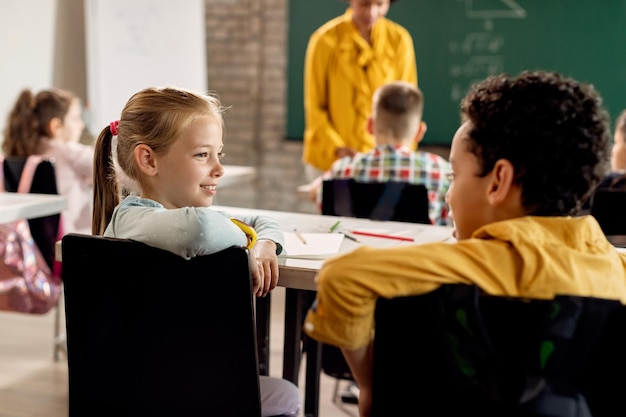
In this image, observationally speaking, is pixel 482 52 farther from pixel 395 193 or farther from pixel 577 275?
pixel 577 275

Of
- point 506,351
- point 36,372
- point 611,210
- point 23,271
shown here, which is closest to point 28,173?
point 23,271

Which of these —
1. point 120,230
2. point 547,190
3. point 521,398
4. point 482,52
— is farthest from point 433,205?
point 482,52

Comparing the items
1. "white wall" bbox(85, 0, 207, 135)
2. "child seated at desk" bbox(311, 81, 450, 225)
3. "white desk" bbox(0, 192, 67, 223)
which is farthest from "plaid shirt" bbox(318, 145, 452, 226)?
"white wall" bbox(85, 0, 207, 135)

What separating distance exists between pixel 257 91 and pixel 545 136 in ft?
14.3

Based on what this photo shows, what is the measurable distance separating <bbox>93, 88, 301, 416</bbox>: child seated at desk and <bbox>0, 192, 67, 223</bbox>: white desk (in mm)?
753

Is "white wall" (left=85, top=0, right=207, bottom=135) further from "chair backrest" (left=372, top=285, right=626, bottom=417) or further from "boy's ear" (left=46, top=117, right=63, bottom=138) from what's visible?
"chair backrest" (left=372, top=285, right=626, bottom=417)

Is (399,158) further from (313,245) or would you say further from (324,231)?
(313,245)

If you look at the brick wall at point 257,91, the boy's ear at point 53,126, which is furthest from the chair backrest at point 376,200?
the brick wall at point 257,91

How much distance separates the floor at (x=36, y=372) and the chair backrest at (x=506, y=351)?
5.89ft

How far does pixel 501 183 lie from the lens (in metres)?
1.04

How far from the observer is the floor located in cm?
268

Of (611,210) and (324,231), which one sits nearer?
(324,231)

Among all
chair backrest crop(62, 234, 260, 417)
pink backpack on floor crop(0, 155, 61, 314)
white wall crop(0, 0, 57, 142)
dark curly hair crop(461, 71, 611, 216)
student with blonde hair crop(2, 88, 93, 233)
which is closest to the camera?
dark curly hair crop(461, 71, 611, 216)

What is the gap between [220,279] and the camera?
119 centimetres
